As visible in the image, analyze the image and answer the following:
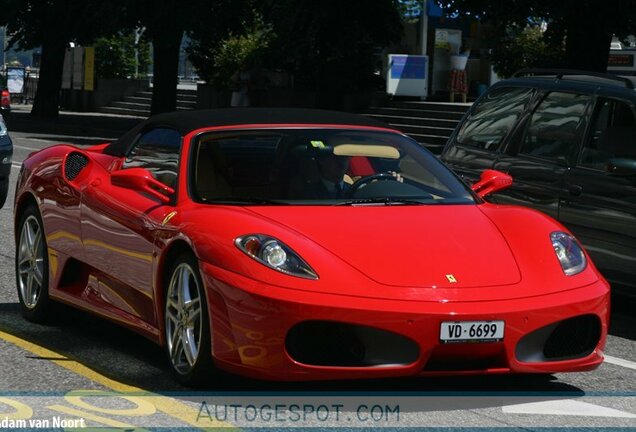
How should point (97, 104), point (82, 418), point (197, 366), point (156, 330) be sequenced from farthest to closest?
point (97, 104), point (156, 330), point (197, 366), point (82, 418)

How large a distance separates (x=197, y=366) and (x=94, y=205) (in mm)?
1646

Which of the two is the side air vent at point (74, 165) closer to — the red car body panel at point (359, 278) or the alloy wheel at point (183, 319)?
the red car body panel at point (359, 278)

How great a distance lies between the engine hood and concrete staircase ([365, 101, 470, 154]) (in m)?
25.4

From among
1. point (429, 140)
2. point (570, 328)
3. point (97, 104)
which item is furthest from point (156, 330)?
point (97, 104)

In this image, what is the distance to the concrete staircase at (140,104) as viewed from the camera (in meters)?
48.7

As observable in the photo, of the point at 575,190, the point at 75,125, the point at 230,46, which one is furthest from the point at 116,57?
the point at 575,190

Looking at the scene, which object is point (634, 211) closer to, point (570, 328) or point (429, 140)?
point (570, 328)

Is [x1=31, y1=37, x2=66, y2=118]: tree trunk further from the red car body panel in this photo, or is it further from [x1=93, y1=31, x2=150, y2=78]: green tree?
the red car body panel

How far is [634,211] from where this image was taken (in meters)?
→ 9.12

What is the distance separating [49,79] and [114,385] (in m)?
39.8

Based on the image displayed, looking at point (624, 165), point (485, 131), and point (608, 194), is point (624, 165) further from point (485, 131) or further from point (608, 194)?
point (485, 131)

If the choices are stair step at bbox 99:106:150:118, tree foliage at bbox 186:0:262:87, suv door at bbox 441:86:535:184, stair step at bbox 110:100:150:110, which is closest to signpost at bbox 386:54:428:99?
tree foliage at bbox 186:0:262:87

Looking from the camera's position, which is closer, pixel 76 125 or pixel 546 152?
pixel 546 152

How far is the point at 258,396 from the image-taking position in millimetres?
6402
